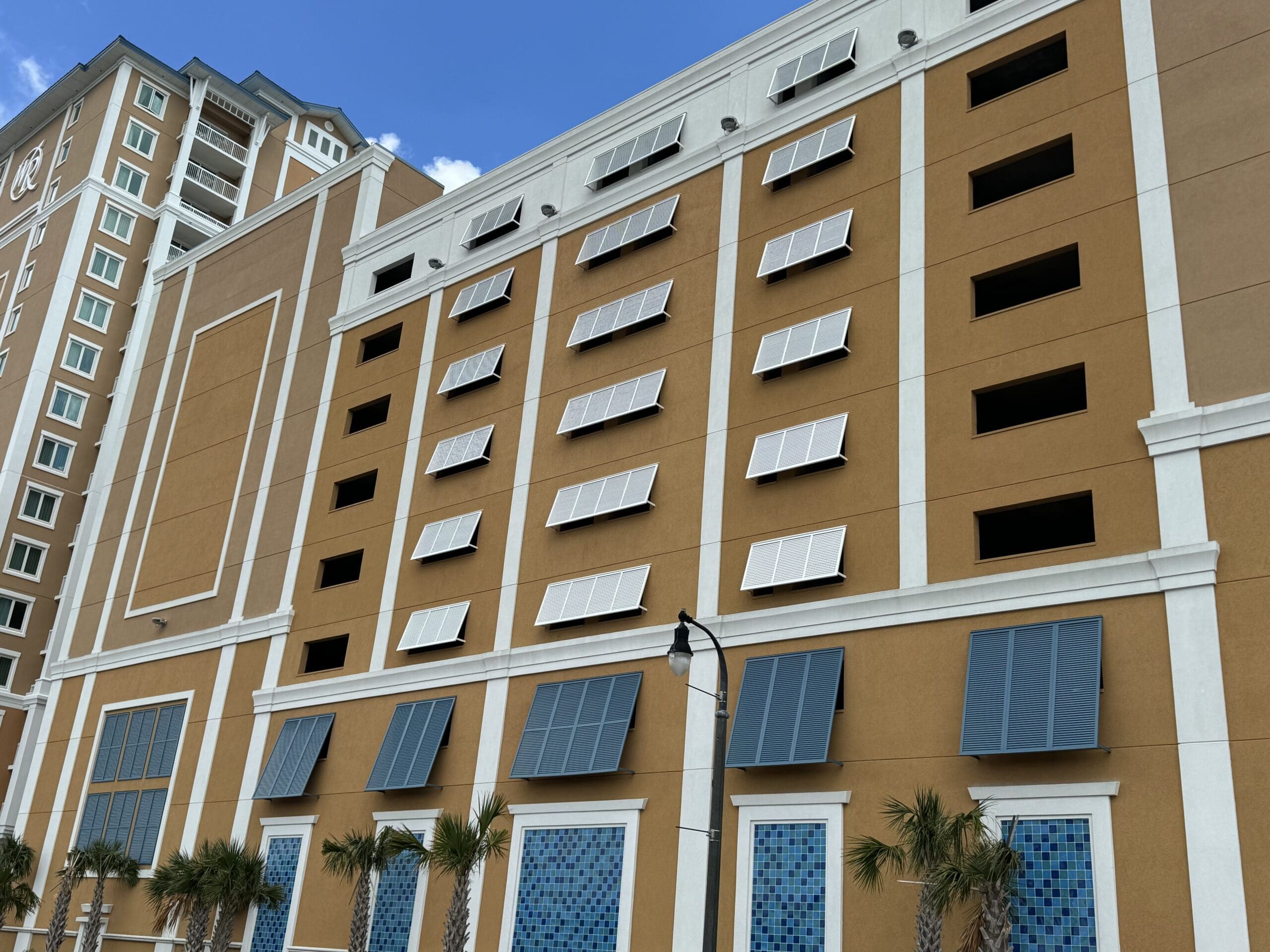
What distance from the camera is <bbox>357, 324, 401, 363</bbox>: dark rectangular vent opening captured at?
146ft

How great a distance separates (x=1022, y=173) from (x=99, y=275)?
182ft

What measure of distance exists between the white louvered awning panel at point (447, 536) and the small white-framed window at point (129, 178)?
→ 44.4 metres

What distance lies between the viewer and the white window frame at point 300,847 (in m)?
34.8

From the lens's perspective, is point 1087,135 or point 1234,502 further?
point 1087,135

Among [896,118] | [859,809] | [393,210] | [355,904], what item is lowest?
[355,904]

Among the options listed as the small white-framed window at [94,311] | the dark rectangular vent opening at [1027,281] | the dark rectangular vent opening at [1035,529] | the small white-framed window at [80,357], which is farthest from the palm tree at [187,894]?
the small white-framed window at [94,311]

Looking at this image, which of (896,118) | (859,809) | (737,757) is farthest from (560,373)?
(859,809)

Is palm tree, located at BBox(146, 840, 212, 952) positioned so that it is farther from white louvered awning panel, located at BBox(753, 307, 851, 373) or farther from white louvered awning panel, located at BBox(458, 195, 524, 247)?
white louvered awning panel, located at BBox(753, 307, 851, 373)

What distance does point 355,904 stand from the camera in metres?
31.6

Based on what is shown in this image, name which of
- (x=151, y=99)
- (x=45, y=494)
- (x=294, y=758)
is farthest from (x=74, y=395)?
(x=294, y=758)

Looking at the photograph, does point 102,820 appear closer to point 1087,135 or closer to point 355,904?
point 355,904

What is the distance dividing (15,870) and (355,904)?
809 inches

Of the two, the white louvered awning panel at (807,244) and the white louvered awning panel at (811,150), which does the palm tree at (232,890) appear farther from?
the white louvered awning panel at (811,150)

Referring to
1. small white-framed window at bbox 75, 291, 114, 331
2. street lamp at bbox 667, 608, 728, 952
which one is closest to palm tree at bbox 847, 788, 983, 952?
street lamp at bbox 667, 608, 728, 952
